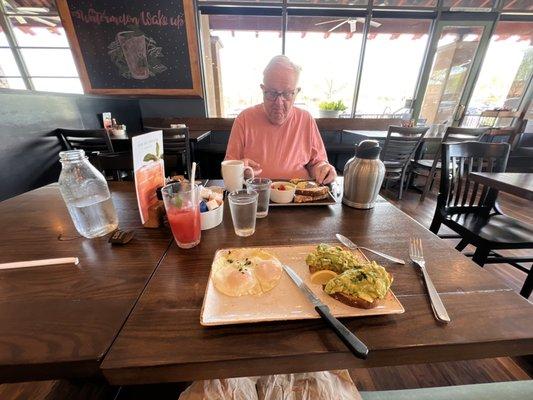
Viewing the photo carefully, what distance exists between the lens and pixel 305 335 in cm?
43

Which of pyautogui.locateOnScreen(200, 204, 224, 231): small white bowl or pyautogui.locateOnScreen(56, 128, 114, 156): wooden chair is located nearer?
pyautogui.locateOnScreen(200, 204, 224, 231): small white bowl

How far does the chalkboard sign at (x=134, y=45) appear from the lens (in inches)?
138

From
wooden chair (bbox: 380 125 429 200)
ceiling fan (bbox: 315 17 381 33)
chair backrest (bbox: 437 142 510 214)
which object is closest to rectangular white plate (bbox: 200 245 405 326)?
chair backrest (bbox: 437 142 510 214)

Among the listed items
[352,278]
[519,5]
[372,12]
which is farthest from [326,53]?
[352,278]

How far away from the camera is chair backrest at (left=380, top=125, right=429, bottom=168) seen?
305 cm

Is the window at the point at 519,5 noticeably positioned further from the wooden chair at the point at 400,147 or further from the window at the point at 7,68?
the window at the point at 7,68

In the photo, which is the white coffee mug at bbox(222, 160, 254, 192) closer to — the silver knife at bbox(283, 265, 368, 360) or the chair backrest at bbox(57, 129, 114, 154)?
the silver knife at bbox(283, 265, 368, 360)

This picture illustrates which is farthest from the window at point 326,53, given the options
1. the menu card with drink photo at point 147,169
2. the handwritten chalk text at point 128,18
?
the menu card with drink photo at point 147,169

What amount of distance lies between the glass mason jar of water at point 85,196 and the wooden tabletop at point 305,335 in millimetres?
376

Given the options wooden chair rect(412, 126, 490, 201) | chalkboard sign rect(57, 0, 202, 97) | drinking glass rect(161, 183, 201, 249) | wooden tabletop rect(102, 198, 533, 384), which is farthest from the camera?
chalkboard sign rect(57, 0, 202, 97)

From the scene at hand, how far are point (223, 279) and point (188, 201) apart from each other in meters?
0.26

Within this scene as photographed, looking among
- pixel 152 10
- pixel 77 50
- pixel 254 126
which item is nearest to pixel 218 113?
pixel 152 10

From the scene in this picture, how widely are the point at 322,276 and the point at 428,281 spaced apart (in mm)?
254

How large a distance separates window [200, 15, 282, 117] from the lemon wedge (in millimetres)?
3918
